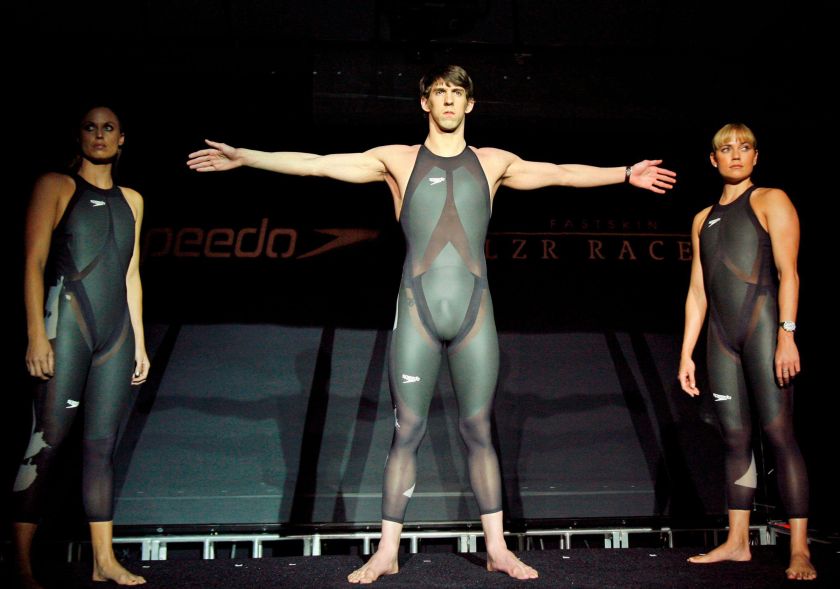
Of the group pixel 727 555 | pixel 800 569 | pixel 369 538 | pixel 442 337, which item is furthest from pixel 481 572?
pixel 369 538

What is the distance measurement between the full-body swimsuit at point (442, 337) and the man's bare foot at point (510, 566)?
7.4 inches

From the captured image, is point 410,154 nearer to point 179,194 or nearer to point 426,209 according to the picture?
point 426,209

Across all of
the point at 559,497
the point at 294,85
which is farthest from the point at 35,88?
the point at 559,497

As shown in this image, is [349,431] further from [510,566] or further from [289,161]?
[289,161]

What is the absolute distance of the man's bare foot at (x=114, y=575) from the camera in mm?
3064

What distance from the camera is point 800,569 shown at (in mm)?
3115

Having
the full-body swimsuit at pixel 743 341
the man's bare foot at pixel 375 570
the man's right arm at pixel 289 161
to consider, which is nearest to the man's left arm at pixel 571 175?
the full-body swimsuit at pixel 743 341

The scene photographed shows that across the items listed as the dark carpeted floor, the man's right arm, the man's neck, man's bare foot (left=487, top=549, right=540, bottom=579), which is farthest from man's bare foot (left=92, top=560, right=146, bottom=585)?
the man's neck

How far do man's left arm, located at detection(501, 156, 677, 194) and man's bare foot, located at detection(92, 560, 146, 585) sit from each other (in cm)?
230

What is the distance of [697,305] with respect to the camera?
378 cm

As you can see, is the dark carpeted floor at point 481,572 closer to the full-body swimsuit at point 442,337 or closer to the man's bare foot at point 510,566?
the man's bare foot at point 510,566

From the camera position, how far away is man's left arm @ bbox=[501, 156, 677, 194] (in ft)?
11.5

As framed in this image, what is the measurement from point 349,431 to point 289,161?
2.36 m

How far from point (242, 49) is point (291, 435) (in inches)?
107
